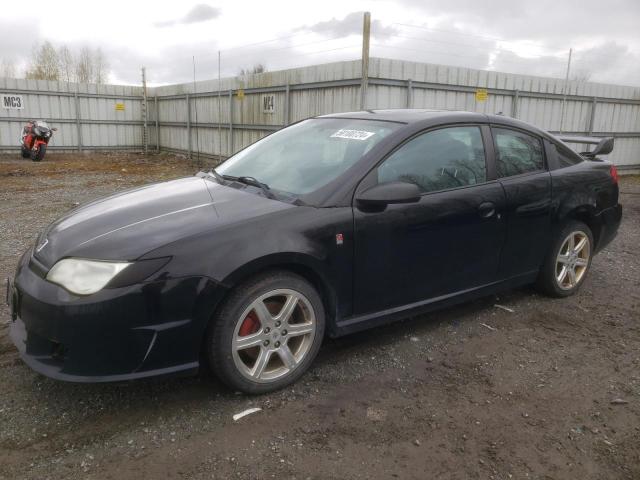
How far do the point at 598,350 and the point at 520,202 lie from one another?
1143 millimetres

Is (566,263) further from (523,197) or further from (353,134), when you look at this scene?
(353,134)

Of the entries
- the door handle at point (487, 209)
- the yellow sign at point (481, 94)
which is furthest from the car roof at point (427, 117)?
the yellow sign at point (481, 94)

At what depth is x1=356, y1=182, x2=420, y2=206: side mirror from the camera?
2.94 metres

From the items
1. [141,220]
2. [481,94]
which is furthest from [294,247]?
[481,94]

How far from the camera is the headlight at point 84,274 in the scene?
2.41m

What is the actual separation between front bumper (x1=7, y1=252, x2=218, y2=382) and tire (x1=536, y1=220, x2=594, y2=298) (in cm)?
296

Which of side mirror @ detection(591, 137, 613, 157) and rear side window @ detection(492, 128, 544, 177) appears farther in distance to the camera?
side mirror @ detection(591, 137, 613, 157)

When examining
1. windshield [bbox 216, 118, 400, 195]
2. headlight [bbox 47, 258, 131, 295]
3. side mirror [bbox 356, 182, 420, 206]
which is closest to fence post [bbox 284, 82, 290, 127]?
windshield [bbox 216, 118, 400, 195]

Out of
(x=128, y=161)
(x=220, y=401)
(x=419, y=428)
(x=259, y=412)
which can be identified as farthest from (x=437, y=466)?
Result: (x=128, y=161)

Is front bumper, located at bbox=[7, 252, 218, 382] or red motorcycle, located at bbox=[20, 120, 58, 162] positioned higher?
red motorcycle, located at bbox=[20, 120, 58, 162]

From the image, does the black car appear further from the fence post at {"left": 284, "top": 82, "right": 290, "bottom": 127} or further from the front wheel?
the front wheel

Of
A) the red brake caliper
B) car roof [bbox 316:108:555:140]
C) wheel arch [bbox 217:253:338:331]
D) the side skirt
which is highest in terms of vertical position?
car roof [bbox 316:108:555:140]

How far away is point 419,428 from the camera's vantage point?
2.60 meters

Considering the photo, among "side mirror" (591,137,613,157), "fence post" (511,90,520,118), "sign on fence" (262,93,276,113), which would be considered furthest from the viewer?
"sign on fence" (262,93,276,113)
